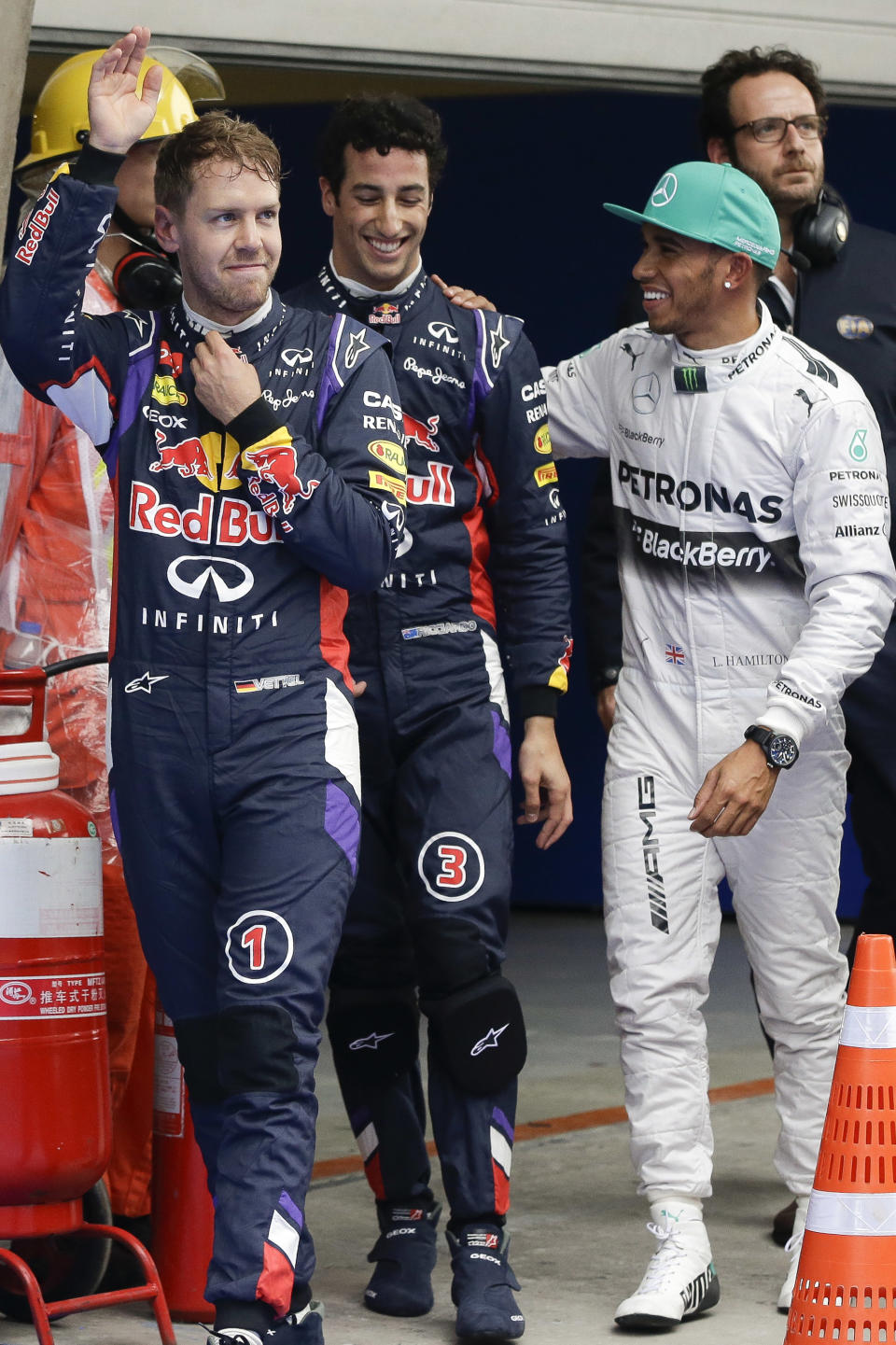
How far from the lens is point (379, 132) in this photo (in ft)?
12.2

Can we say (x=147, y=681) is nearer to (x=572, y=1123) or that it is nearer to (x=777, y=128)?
(x=777, y=128)

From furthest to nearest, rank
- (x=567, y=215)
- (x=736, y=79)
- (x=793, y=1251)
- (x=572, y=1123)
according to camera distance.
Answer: (x=567, y=215)
(x=572, y=1123)
(x=736, y=79)
(x=793, y=1251)

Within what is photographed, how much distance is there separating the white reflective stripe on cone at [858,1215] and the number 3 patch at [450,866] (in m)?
0.93

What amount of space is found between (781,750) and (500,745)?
55 cm

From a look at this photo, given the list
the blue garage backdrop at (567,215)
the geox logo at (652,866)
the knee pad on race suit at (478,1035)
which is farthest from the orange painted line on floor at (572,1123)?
the blue garage backdrop at (567,215)

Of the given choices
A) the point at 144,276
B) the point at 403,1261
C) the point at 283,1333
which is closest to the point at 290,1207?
the point at 283,1333

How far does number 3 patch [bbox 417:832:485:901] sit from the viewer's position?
3.59 metres

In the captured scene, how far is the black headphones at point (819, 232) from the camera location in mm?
4254

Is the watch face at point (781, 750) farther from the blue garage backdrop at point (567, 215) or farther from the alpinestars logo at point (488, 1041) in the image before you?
the blue garage backdrop at point (567, 215)

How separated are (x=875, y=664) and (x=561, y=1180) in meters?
1.43

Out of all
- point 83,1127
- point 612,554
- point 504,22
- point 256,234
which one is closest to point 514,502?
point 612,554

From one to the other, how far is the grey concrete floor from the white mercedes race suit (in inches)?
10.5

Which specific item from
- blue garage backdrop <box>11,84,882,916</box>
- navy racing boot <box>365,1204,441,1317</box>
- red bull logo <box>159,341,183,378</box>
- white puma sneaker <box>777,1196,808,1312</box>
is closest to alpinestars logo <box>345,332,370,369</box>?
red bull logo <box>159,341,183,378</box>

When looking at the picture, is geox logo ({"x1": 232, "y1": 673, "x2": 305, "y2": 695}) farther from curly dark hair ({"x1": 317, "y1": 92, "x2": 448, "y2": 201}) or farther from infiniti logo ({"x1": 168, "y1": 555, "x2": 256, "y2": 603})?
curly dark hair ({"x1": 317, "y1": 92, "x2": 448, "y2": 201})
